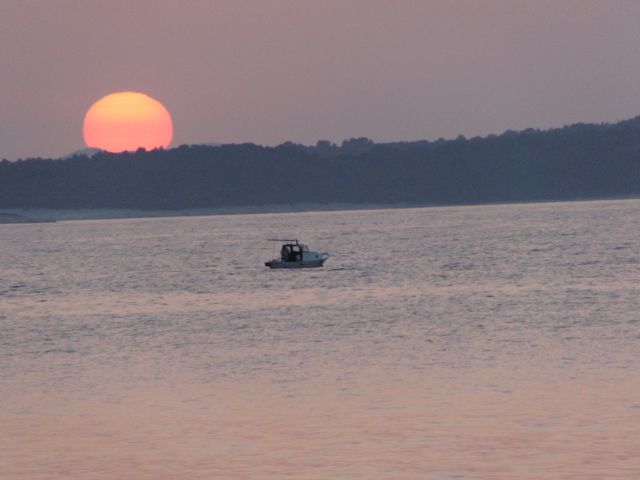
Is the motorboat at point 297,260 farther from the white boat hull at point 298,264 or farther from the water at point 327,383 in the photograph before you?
the water at point 327,383

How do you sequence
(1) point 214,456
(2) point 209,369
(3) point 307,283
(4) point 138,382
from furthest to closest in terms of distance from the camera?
(3) point 307,283, (2) point 209,369, (4) point 138,382, (1) point 214,456

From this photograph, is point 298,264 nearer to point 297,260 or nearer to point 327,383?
point 297,260

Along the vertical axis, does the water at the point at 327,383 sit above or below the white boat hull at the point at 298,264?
above

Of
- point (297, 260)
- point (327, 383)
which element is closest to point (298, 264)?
point (297, 260)

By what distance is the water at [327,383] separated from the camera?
81.9 ft

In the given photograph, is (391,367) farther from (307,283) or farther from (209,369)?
(307,283)

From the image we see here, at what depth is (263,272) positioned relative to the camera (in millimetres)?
111625

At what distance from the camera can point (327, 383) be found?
117 feet

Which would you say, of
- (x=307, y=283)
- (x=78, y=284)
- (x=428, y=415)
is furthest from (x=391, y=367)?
(x=78, y=284)

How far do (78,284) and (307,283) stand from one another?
61.2ft

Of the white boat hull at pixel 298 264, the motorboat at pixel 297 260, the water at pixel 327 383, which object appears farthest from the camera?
the motorboat at pixel 297 260

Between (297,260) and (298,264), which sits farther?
(297,260)

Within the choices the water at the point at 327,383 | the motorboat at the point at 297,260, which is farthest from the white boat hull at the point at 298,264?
the water at the point at 327,383

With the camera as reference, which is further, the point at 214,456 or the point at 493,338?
the point at 493,338
